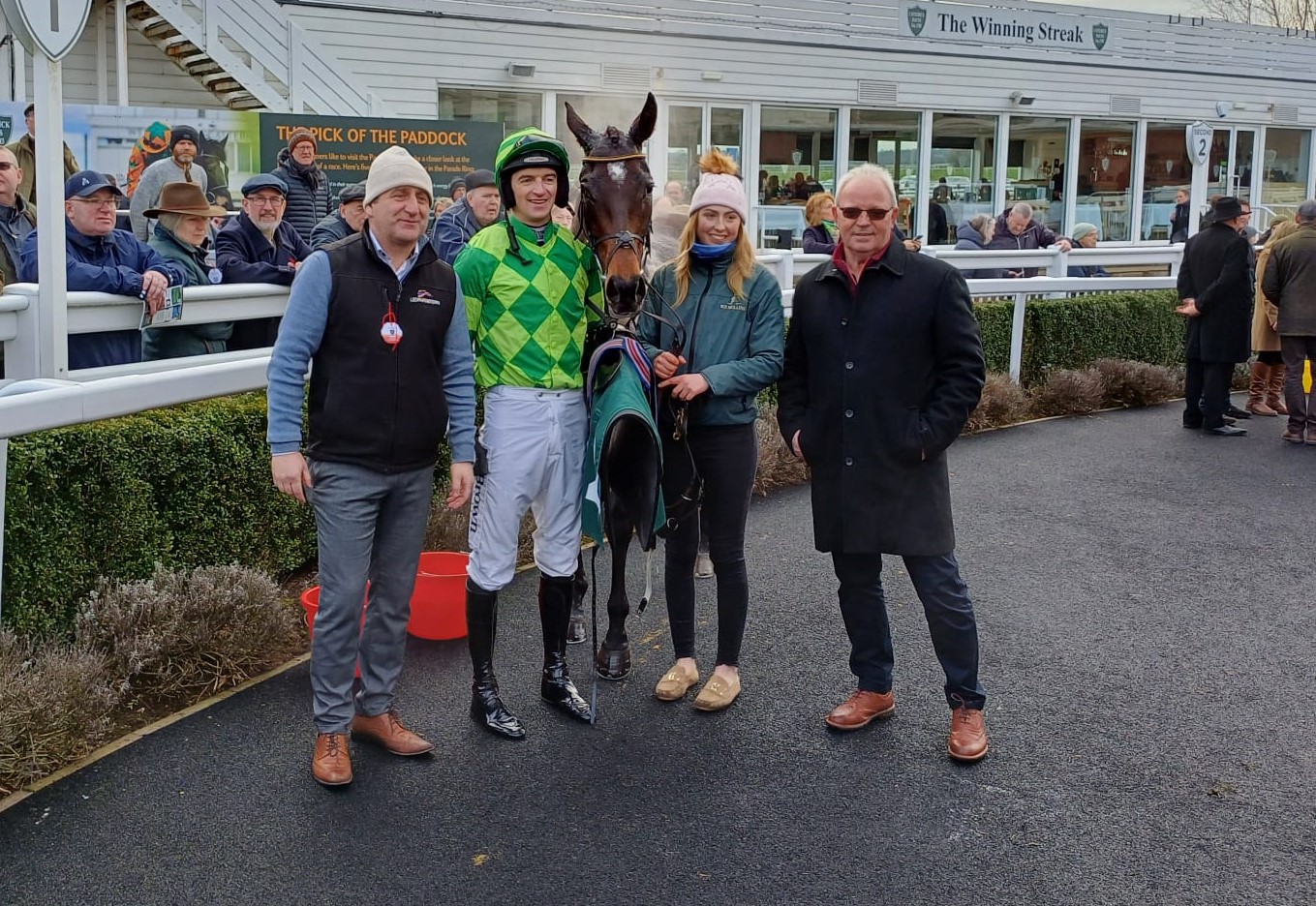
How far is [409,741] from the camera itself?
442cm

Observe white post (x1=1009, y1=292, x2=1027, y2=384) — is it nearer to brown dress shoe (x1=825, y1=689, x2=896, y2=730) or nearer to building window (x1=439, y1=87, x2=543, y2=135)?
brown dress shoe (x1=825, y1=689, x2=896, y2=730)

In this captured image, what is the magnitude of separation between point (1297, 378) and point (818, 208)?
423cm

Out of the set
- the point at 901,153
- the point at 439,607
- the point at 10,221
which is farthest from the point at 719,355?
the point at 901,153

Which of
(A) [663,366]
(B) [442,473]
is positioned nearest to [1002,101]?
(B) [442,473]

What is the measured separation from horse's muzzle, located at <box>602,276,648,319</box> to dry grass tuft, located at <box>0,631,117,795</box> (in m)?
2.20

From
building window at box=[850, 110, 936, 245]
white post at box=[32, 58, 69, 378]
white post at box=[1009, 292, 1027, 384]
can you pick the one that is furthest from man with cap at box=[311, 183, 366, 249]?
building window at box=[850, 110, 936, 245]

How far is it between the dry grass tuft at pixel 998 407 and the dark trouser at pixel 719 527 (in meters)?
6.29

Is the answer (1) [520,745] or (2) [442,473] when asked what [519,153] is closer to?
(1) [520,745]

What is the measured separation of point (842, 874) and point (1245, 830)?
1298 mm

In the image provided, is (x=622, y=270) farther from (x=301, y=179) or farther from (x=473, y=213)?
(x=301, y=179)

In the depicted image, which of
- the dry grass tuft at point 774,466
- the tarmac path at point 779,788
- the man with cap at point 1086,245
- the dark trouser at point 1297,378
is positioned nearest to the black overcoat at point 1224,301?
the dark trouser at point 1297,378

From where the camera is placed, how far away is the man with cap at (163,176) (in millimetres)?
9469

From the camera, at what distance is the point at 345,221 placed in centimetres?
876

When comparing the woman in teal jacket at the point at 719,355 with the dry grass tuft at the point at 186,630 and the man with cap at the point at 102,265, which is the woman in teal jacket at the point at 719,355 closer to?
the dry grass tuft at the point at 186,630
